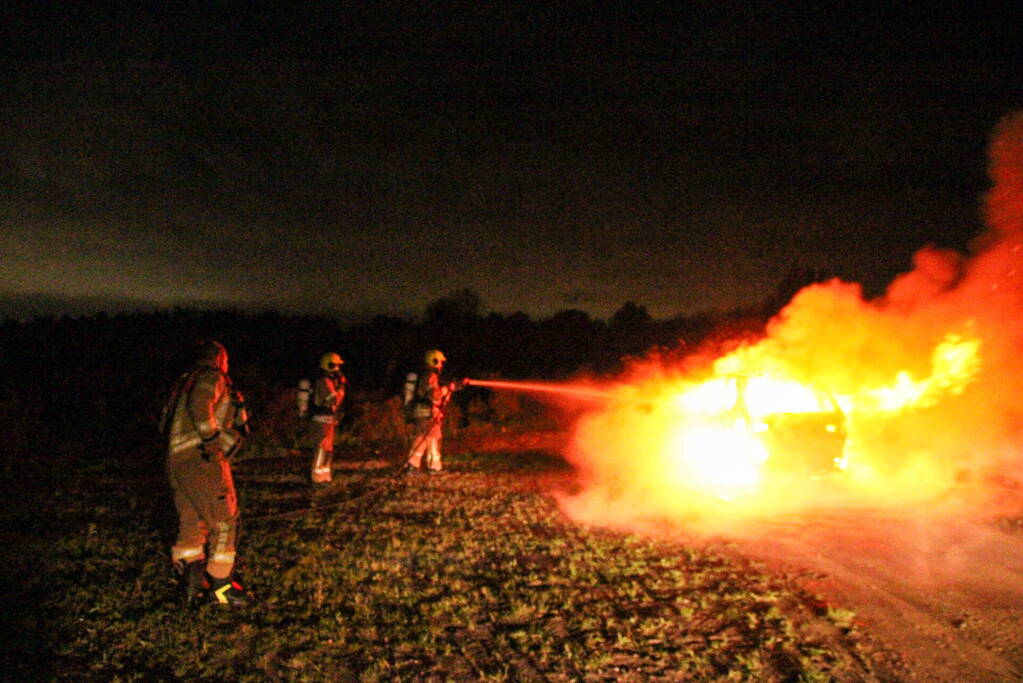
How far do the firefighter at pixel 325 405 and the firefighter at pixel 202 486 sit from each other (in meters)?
4.17

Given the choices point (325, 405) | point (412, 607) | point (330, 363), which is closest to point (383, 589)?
point (412, 607)

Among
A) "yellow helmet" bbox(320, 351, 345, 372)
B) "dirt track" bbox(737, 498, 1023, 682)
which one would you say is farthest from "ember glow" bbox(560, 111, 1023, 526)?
"yellow helmet" bbox(320, 351, 345, 372)

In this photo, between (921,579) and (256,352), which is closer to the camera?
(921,579)

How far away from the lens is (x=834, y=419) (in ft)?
29.6

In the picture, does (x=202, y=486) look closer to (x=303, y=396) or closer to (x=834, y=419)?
(x=303, y=396)

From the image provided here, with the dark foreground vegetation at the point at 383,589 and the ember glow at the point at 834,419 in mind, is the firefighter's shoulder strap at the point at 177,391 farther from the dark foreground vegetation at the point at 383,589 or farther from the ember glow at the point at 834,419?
the ember glow at the point at 834,419

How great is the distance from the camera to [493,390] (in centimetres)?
2002

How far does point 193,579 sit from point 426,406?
543 centimetres

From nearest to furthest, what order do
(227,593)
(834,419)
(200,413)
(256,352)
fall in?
(200,413) → (227,593) → (834,419) → (256,352)

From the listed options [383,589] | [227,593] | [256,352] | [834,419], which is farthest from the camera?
[256,352]

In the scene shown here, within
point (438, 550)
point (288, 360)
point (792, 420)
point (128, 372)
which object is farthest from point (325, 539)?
point (288, 360)

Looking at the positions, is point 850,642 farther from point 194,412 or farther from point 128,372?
Answer: point 128,372

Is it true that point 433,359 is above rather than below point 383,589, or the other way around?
above

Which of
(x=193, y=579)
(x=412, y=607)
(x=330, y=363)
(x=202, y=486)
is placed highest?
(x=330, y=363)
